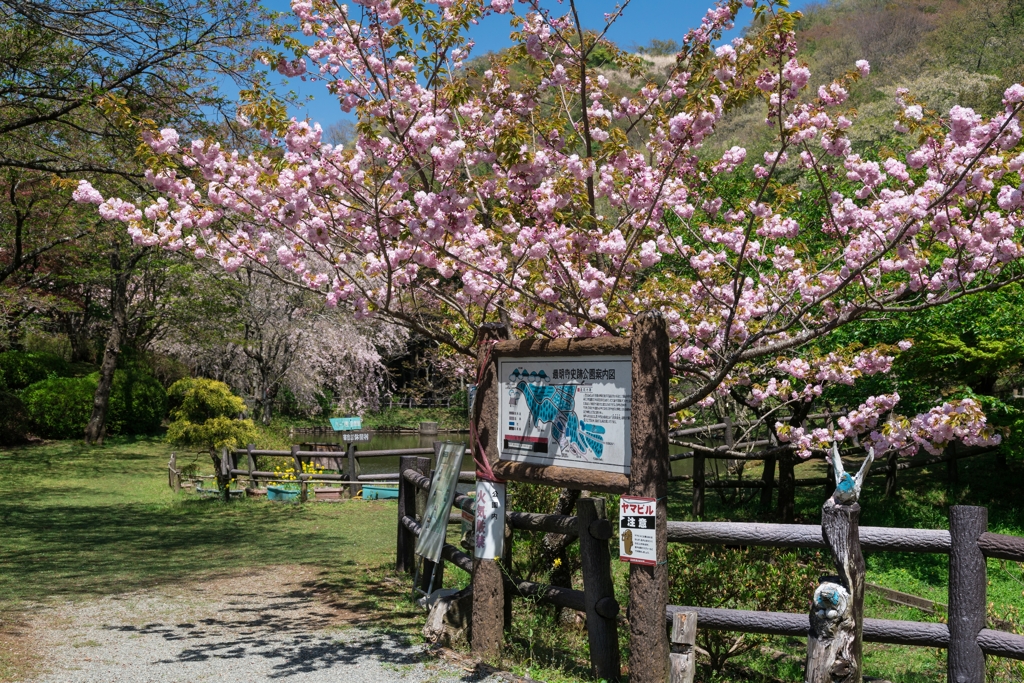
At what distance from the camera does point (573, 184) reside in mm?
5555

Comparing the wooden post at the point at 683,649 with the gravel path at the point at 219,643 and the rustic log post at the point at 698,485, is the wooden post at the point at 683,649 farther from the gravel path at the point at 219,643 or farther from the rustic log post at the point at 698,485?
the rustic log post at the point at 698,485

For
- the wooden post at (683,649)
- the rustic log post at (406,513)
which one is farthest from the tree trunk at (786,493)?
the wooden post at (683,649)

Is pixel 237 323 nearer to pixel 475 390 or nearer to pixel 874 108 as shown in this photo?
pixel 475 390

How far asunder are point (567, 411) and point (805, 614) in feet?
6.29

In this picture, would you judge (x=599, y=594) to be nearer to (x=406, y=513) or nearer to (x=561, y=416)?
(x=561, y=416)

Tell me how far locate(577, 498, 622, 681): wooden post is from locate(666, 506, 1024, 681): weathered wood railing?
82 centimetres

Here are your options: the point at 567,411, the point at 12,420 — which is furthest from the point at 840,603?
the point at 12,420

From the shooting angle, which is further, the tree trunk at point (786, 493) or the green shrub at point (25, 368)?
the green shrub at point (25, 368)

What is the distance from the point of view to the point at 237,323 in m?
23.6

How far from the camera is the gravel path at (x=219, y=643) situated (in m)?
5.17

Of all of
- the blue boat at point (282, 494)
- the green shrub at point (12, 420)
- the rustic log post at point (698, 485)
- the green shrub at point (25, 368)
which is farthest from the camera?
the green shrub at point (25, 368)

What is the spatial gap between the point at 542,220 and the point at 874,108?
2783cm

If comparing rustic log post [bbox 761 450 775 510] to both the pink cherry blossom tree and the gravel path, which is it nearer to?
the pink cherry blossom tree

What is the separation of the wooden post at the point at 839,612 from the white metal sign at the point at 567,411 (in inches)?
54.9
